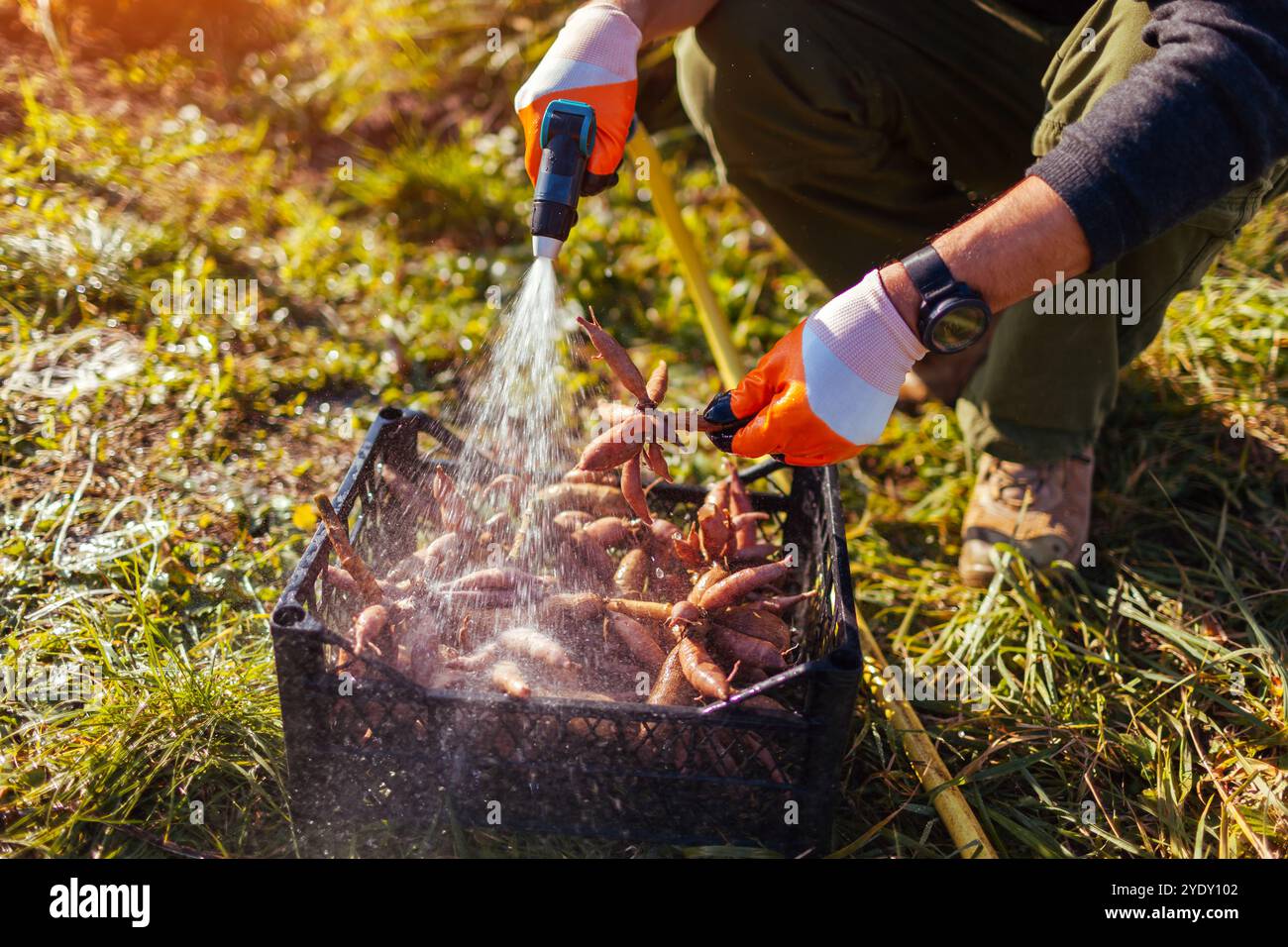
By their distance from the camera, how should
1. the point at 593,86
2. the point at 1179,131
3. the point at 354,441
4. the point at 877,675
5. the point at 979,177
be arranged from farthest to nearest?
the point at 354,441 → the point at 979,177 → the point at 877,675 → the point at 593,86 → the point at 1179,131

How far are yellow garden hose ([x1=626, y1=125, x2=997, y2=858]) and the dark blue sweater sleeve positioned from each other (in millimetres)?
793

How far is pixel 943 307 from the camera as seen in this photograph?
1.60m

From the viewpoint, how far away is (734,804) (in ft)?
5.59

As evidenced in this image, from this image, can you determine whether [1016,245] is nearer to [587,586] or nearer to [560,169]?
[560,169]

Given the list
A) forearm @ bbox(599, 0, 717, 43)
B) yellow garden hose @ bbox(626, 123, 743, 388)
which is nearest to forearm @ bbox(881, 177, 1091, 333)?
forearm @ bbox(599, 0, 717, 43)

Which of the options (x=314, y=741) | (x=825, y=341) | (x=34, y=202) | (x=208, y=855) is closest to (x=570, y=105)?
(x=825, y=341)

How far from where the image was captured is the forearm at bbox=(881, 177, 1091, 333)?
162 centimetres

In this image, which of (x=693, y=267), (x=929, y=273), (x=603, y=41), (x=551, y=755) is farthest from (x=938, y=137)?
(x=551, y=755)

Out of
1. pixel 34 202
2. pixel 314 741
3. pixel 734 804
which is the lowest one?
pixel 734 804

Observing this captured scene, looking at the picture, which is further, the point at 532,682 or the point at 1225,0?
the point at 532,682

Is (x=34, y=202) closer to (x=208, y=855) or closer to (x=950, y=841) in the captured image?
(x=208, y=855)

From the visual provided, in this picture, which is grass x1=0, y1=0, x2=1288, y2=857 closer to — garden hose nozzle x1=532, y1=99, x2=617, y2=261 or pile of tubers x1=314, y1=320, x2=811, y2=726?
pile of tubers x1=314, y1=320, x2=811, y2=726

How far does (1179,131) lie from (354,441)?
209cm

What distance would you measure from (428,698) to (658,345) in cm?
200
